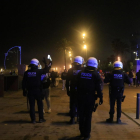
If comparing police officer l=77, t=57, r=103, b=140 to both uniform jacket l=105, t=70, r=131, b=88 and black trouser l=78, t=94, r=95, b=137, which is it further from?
uniform jacket l=105, t=70, r=131, b=88

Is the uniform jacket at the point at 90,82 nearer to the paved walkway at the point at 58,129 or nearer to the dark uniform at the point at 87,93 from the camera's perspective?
the dark uniform at the point at 87,93

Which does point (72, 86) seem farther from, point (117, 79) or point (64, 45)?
point (64, 45)

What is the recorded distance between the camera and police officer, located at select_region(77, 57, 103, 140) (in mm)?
5328

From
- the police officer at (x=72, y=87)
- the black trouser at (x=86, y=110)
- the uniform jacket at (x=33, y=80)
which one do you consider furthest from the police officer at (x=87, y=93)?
the uniform jacket at (x=33, y=80)

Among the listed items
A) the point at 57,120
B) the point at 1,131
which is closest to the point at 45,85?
the point at 57,120

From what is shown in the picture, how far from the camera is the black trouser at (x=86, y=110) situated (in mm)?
5380

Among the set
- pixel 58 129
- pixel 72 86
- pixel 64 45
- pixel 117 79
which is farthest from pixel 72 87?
pixel 64 45

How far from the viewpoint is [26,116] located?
8266 mm

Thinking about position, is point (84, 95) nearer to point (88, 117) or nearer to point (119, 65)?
point (88, 117)

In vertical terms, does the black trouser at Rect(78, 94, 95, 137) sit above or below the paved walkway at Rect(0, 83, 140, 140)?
above

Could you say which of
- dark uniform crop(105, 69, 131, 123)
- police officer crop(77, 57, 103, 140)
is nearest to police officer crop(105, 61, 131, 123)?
dark uniform crop(105, 69, 131, 123)

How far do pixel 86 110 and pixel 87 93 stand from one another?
431mm

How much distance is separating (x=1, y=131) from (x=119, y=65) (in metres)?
4.12

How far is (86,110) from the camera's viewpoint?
544 centimetres
